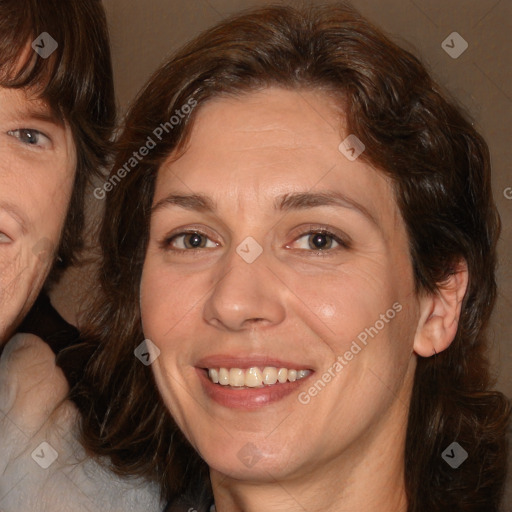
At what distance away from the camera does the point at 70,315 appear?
206cm

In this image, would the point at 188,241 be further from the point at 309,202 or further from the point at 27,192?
the point at 27,192

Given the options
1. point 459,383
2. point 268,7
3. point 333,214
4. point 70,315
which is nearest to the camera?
point 333,214

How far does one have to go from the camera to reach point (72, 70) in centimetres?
171

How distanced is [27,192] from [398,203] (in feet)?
1.99

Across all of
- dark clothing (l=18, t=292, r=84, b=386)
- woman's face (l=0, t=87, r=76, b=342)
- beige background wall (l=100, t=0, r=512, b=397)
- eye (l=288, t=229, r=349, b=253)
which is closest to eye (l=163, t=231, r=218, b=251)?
eye (l=288, t=229, r=349, b=253)

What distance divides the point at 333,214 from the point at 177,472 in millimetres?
586

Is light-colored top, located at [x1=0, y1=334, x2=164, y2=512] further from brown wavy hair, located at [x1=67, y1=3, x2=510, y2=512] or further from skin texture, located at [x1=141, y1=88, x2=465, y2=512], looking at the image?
skin texture, located at [x1=141, y1=88, x2=465, y2=512]

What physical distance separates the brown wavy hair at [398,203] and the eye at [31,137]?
0.14 metres

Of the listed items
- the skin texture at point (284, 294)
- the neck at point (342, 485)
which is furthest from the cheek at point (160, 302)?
the neck at point (342, 485)

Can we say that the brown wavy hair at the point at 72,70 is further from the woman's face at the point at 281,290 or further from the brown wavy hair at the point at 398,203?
the woman's face at the point at 281,290

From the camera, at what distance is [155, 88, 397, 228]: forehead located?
1.41m

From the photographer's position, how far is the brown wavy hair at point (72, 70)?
1640mm

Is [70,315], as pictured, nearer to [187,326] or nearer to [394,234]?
[187,326]

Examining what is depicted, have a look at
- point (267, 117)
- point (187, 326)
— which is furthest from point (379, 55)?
point (187, 326)
